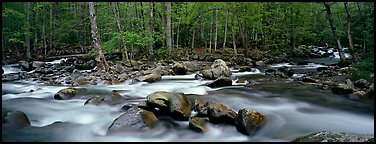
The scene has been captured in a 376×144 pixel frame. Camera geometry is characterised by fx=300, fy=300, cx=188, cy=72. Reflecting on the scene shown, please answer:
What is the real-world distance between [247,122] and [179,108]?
146cm

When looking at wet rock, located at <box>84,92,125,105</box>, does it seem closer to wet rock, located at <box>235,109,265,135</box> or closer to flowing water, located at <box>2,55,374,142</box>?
flowing water, located at <box>2,55,374,142</box>

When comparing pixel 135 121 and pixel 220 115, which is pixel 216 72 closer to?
pixel 220 115

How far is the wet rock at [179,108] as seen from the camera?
6.20 meters

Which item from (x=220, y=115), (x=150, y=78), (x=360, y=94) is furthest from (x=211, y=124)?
(x=150, y=78)

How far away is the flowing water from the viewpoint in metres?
5.57

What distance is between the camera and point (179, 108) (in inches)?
244

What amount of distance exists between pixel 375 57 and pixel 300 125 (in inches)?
119

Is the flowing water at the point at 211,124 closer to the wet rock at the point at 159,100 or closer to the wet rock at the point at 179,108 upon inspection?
the wet rock at the point at 179,108

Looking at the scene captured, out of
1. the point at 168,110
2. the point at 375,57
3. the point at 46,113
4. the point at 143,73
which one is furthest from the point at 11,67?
the point at 375,57

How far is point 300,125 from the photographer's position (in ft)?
20.5

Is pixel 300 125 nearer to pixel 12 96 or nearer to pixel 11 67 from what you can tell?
pixel 12 96

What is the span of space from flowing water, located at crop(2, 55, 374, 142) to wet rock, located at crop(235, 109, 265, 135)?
0.34ft

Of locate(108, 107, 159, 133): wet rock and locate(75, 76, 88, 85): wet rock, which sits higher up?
locate(75, 76, 88, 85): wet rock

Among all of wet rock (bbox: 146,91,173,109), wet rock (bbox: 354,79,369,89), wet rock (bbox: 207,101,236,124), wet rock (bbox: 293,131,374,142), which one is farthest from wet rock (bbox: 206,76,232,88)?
wet rock (bbox: 293,131,374,142)
